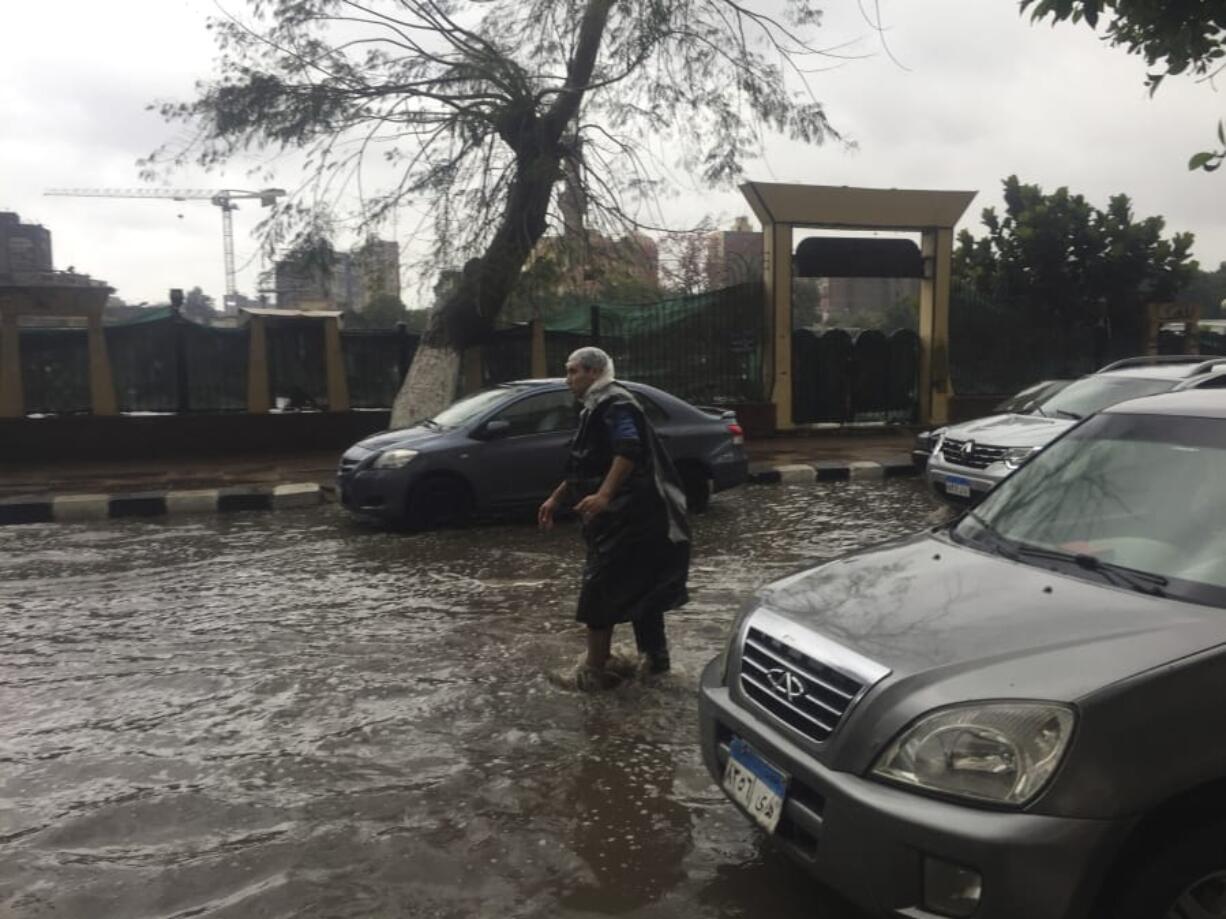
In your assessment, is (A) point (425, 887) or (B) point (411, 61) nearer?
(A) point (425, 887)

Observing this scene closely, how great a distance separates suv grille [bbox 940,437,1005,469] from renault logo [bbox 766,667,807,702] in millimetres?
6336

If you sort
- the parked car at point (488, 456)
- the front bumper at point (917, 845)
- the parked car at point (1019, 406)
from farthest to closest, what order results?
the parked car at point (1019, 406), the parked car at point (488, 456), the front bumper at point (917, 845)

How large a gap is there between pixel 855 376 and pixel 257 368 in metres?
9.41

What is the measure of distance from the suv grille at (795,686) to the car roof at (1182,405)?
5.03 ft

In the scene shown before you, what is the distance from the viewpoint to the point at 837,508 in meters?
10.2

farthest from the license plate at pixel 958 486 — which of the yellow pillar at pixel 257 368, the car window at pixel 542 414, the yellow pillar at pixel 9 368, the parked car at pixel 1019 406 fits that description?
the yellow pillar at pixel 9 368

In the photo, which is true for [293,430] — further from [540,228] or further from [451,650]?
[451,650]

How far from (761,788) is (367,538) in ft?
21.8

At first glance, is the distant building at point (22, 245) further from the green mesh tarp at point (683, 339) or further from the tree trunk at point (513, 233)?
the green mesh tarp at point (683, 339)

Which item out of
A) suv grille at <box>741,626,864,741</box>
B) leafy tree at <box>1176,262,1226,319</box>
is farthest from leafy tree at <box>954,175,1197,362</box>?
leafy tree at <box>1176,262,1226,319</box>

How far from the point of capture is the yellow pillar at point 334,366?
577 inches

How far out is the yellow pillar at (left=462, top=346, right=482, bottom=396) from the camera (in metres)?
14.6

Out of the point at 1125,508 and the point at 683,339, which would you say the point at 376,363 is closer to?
the point at 683,339

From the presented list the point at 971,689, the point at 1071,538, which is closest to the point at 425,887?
the point at 971,689
